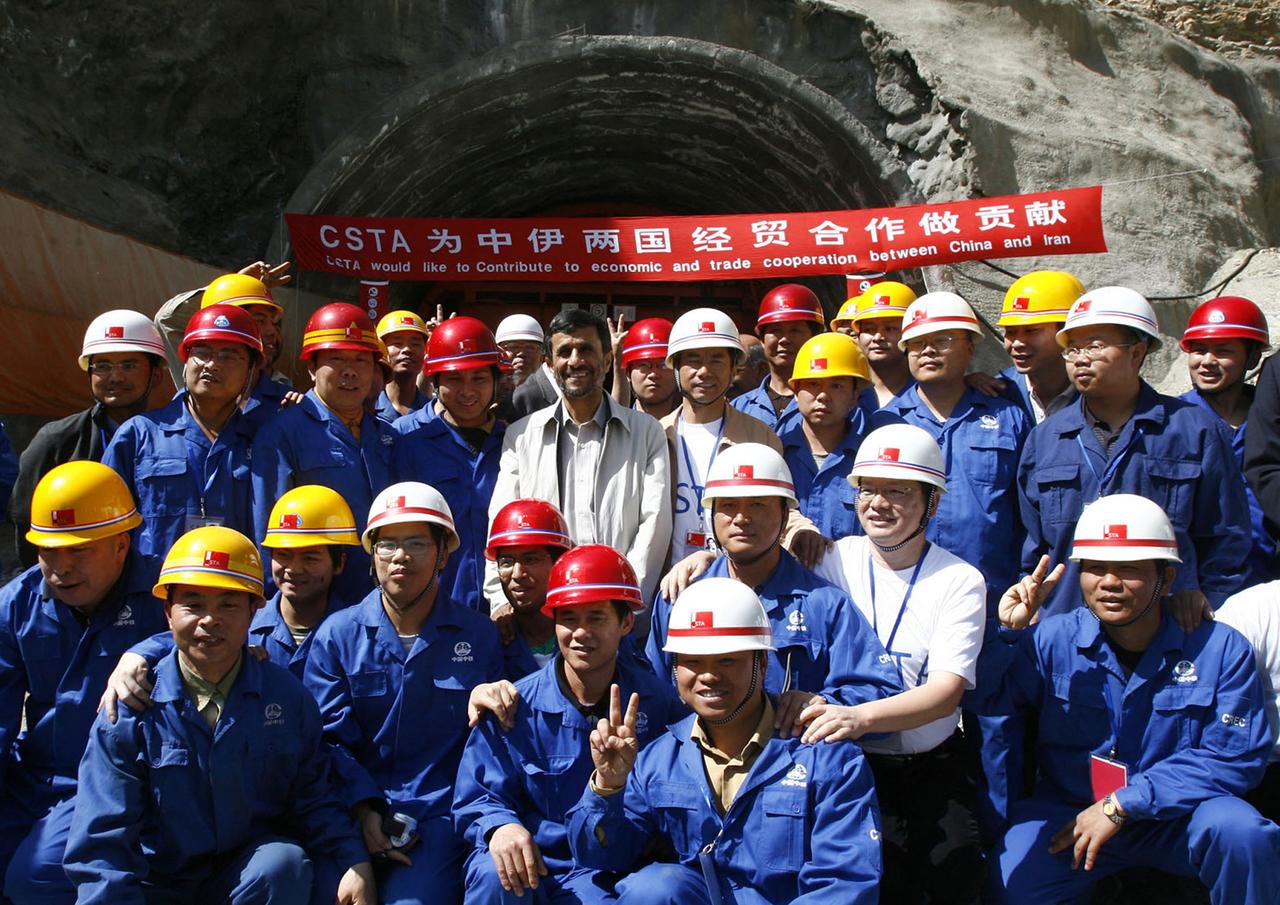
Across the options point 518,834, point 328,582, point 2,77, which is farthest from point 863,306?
point 2,77

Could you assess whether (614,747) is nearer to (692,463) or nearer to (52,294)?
(692,463)

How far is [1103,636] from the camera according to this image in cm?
364

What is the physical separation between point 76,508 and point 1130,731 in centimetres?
342

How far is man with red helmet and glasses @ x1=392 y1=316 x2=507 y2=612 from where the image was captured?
189 inches

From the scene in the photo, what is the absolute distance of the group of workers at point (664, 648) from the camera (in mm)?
3242

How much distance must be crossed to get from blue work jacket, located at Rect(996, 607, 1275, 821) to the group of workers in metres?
0.01

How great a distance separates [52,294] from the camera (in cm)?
671

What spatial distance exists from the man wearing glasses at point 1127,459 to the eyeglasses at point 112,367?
11.7 ft

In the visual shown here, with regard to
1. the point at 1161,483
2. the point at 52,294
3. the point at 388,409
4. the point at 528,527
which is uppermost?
the point at 52,294

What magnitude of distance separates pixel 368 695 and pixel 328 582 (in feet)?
1.86

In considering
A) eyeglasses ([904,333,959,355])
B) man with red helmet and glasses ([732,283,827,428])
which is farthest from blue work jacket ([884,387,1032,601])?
man with red helmet and glasses ([732,283,827,428])

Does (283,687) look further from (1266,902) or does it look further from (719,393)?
(1266,902)

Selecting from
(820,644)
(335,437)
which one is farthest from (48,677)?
(820,644)

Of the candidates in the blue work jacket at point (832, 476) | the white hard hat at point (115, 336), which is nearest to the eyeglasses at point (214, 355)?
the white hard hat at point (115, 336)
